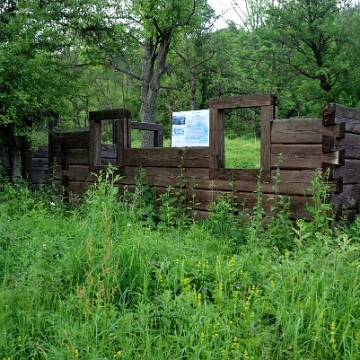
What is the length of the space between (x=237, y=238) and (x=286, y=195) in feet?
3.35

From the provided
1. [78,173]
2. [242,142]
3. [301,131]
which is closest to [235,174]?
[301,131]

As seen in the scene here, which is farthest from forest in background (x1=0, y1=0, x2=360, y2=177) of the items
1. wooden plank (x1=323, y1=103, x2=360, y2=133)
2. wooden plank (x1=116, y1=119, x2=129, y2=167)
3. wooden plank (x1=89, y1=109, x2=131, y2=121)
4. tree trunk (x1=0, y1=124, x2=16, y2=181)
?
wooden plank (x1=323, y1=103, x2=360, y2=133)

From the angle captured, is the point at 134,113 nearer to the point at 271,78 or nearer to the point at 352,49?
the point at 271,78

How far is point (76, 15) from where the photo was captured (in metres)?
12.5

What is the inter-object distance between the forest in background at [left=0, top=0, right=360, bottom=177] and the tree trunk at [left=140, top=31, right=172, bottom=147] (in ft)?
0.13

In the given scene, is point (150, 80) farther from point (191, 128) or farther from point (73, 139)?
point (191, 128)

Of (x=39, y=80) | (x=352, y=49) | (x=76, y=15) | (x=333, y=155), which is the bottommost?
(x=333, y=155)

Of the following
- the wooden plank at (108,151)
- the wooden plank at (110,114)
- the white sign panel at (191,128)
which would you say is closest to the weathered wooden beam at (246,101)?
the white sign panel at (191,128)

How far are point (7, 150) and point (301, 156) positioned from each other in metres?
8.11

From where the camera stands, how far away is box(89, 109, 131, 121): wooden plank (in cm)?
891

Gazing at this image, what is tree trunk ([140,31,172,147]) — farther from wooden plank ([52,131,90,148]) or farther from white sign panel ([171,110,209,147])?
white sign panel ([171,110,209,147])

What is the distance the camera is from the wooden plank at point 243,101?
695 cm

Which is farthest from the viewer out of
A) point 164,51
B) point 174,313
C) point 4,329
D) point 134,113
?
point 134,113

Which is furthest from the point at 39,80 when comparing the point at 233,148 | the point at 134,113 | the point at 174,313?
the point at 134,113
